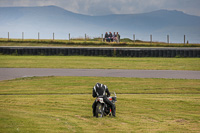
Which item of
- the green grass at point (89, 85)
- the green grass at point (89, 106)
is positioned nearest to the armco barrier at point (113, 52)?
the green grass at point (89, 85)

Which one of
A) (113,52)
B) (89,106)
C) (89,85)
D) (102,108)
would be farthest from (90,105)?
(113,52)

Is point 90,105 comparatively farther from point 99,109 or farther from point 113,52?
point 113,52

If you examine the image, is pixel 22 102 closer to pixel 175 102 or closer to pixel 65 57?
pixel 175 102

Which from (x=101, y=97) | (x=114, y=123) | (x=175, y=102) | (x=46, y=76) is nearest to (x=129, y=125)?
(x=114, y=123)

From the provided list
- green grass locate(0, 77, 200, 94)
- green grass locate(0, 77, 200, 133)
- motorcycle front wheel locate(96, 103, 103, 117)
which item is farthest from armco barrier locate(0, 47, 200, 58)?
motorcycle front wheel locate(96, 103, 103, 117)

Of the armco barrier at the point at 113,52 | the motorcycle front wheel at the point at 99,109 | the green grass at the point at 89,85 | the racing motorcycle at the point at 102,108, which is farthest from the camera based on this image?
the armco barrier at the point at 113,52

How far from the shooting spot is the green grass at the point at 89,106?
10.4m

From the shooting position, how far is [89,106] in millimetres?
14547

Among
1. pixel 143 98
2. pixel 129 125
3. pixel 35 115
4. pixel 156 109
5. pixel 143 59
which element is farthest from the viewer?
pixel 143 59

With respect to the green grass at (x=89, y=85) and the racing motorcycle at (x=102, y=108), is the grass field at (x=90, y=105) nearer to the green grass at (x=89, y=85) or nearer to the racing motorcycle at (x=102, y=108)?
the green grass at (x=89, y=85)

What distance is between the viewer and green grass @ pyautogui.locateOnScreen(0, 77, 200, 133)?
10.4 metres

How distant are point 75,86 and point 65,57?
22.2 meters

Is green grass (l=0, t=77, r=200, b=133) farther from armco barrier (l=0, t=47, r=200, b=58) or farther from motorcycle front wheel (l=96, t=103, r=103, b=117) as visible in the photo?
armco barrier (l=0, t=47, r=200, b=58)

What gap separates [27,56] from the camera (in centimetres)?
4531
